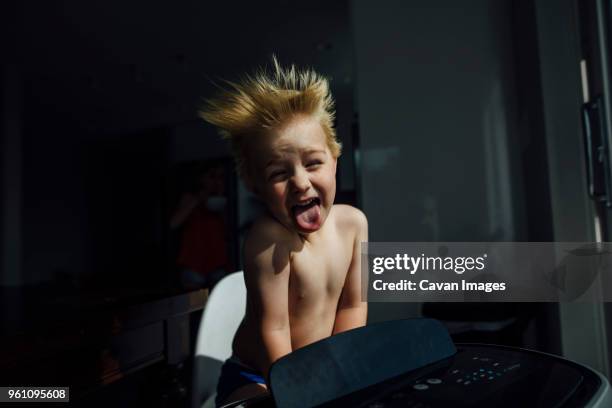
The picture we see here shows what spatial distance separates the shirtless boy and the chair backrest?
0.78 ft

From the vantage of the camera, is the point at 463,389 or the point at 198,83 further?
the point at 198,83

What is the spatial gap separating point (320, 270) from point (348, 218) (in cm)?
5

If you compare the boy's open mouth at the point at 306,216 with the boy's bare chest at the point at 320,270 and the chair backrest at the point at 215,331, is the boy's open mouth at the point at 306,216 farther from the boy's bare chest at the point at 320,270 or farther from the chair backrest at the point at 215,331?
the chair backrest at the point at 215,331

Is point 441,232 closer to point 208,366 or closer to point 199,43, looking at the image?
point 208,366

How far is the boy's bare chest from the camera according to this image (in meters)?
0.30

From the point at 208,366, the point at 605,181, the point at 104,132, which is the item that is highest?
the point at 104,132

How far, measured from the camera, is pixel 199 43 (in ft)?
8.34

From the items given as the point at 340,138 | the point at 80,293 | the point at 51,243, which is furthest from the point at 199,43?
the point at 51,243

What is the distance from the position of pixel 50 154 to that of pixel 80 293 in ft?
13.7

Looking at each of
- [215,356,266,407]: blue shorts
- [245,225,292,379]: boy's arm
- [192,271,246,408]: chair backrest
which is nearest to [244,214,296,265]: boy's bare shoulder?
[245,225,292,379]: boy's arm
